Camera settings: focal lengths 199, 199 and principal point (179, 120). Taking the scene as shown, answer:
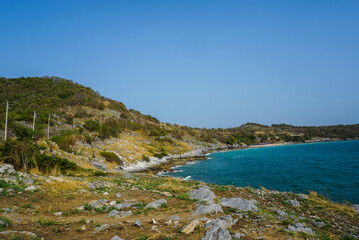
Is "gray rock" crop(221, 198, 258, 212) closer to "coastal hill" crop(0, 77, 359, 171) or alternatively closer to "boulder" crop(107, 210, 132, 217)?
"boulder" crop(107, 210, 132, 217)

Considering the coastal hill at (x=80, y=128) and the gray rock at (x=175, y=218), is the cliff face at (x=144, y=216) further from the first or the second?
the coastal hill at (x=80, y=128)

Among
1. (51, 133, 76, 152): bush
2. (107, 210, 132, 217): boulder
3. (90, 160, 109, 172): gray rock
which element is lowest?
(90, 160, 109, 172): gray rock

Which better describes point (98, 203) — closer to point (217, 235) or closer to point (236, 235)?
point (217, 235)

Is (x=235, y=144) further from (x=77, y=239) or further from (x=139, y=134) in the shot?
(x=77, y=239)

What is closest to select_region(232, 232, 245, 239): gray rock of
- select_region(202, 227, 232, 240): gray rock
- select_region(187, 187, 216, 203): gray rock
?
select_region(202, 227, 232, 240): gray rock

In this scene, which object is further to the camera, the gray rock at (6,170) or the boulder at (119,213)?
the gray rock at (6,170)

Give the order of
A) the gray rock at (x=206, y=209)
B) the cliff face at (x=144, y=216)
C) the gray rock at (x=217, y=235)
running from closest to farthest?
1. the gray rock at (x=217, y=235)
2. the cliff face at (x=144, y=216)
3. the gray rock at (x=206, y=209)

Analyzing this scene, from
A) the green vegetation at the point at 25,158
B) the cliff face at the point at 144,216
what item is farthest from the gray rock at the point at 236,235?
the green vegetation at the point at 25,158

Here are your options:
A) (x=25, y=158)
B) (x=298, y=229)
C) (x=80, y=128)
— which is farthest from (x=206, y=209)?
(x=80, y=128)

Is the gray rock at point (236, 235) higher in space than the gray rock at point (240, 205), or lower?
higher

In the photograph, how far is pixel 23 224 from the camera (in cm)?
647

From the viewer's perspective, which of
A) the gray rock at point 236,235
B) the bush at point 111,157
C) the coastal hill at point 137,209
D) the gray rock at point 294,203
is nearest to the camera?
the gray rock at point 236,235

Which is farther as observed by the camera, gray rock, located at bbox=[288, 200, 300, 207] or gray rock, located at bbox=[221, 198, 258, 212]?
gray rock, located at bbox=[288, 200, 300, 207]

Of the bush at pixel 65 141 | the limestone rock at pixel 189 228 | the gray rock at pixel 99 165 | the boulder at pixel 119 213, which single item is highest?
the bush at pixel 65 141
